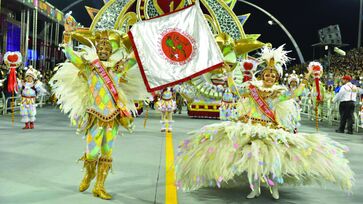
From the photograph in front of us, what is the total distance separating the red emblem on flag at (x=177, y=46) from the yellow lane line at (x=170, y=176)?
1.57 m

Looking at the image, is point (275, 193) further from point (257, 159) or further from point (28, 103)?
point (28, 103)

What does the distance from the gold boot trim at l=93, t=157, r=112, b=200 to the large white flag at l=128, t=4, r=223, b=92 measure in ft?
3.52

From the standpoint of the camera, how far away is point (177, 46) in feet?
17.5

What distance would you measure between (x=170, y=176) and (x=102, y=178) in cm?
151

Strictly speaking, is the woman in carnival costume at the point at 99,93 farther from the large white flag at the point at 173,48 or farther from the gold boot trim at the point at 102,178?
the large white flag at the point at 173,48

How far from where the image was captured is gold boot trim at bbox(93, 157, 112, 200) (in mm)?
5329

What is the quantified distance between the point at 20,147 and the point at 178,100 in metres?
14.4

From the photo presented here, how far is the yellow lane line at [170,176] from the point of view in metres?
5.46

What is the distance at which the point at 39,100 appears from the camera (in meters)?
25.1

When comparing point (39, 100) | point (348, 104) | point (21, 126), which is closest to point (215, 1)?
point (348, 104)

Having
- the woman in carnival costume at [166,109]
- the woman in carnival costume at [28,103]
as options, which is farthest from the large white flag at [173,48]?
the woman in carnival costume at [28,103]

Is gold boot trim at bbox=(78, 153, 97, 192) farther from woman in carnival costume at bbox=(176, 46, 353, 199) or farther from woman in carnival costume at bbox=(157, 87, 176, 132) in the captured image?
woman in carnival costume at bbox=(157, 87, 176, 132)

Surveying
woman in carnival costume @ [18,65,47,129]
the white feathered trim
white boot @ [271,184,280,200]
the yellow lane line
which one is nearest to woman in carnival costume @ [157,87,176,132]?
the yellow lane line

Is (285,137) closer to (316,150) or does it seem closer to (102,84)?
(316,150)
